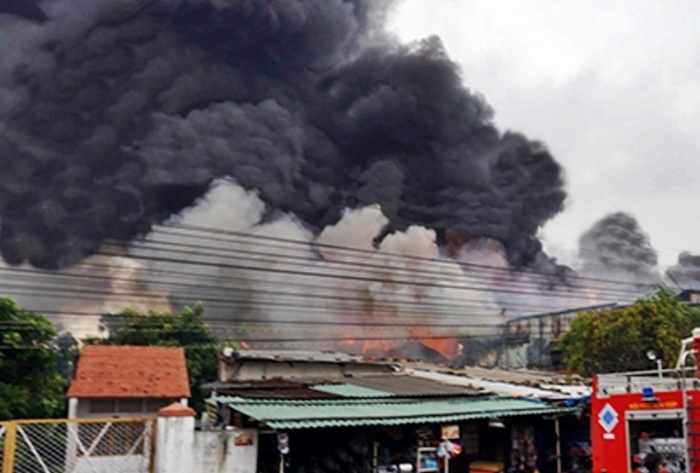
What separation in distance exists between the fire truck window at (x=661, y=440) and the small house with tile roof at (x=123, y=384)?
17697 mm

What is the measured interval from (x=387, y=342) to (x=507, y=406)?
1988 inches

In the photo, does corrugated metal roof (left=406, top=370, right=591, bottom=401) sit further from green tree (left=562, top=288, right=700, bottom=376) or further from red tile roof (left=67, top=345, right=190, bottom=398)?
green tree (left=562, top=288, right=700, bottom=376)

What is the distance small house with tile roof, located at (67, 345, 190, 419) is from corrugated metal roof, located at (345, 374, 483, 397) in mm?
8558

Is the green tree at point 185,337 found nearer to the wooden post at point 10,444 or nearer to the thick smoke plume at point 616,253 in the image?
the wooden post at point 10,444

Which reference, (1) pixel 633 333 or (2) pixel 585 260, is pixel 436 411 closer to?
(1) pixel 633 333

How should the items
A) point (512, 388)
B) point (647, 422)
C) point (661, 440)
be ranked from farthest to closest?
point (512, 388)
point (647, 422)
point (661, 440)

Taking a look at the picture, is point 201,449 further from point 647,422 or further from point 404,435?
point 647,422

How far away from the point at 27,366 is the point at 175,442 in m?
14.9

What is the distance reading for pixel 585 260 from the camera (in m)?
85.9

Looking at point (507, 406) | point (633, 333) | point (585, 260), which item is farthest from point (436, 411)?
point (585, 260)

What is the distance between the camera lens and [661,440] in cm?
1105

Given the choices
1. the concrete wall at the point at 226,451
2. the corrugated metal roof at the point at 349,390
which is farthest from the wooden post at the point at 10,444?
the corrugated metal roof at the point at 349,390

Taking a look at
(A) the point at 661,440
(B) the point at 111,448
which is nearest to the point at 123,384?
(B) the point at 111,448

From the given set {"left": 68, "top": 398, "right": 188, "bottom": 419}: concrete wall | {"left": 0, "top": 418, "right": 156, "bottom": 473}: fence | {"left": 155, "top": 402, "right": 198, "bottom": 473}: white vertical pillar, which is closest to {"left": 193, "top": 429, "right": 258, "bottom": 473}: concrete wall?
{"left": 155, "top": 402, "right": 198, "bottom": 473}: white vertical pillar
